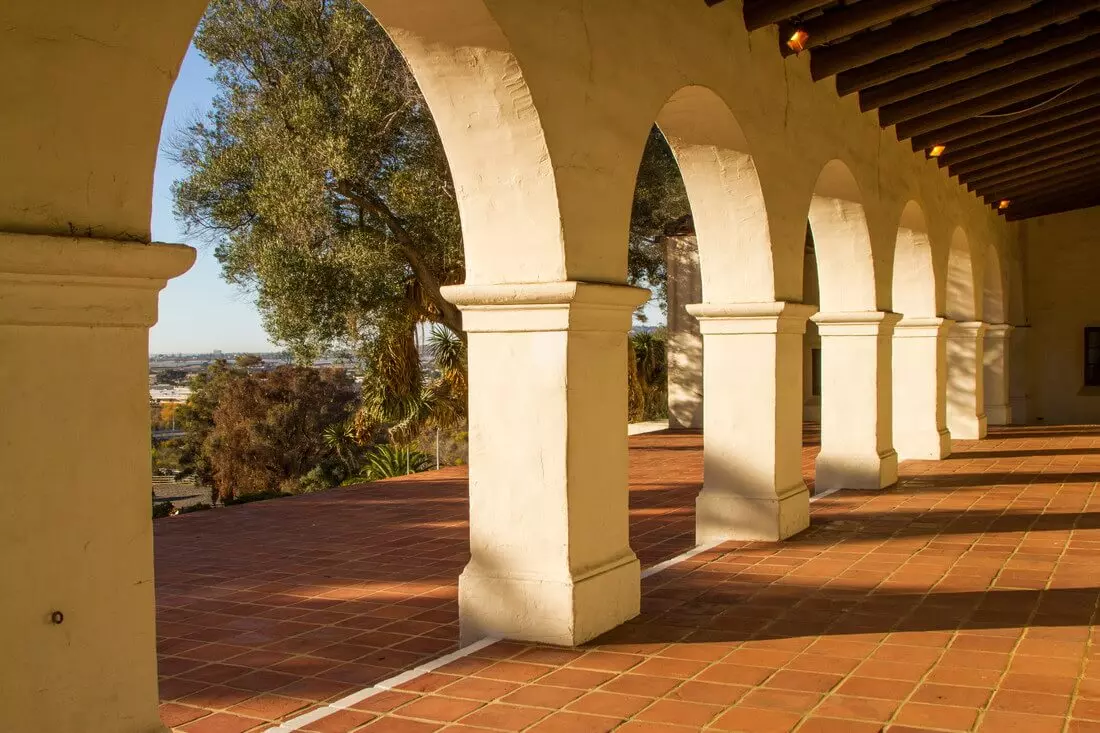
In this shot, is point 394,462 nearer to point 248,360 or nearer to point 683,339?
point 683,339

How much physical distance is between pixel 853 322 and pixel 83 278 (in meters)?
9.13

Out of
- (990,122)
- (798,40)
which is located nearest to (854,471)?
(990,122)

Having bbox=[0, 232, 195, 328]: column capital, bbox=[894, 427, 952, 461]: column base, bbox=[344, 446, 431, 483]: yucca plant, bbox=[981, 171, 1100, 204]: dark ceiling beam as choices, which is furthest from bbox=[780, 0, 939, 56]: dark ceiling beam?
bbox=[981, 171, 1100, 204]: dark ceiling beam

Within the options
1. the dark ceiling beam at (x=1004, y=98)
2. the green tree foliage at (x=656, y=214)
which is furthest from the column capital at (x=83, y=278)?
the green tree foliage at (x=656, y=214)

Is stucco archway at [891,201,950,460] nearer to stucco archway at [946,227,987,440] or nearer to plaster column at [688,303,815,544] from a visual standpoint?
stucco archway at [946,227,987,440]

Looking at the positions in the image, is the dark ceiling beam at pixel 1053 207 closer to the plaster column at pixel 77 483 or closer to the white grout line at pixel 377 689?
the white grout line at pixel 377 689

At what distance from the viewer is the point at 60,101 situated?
302 cm

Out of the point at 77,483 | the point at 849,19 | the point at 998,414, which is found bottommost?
the point at 998,414

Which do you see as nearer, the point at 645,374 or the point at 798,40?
the point at 798,40

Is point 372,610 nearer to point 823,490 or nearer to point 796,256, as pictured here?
point 796,256

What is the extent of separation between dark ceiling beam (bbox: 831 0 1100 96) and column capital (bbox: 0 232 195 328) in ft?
24.1

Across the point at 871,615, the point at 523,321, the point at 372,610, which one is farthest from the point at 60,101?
the point at 871,615

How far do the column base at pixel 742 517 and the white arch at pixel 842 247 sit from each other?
131 inches

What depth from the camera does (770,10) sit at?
771 cm
